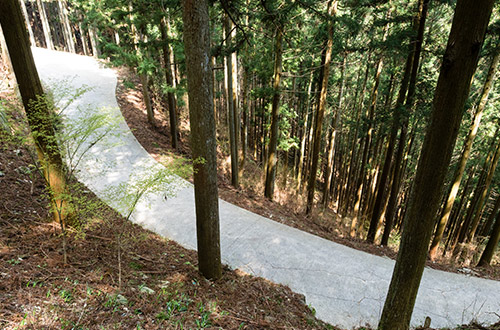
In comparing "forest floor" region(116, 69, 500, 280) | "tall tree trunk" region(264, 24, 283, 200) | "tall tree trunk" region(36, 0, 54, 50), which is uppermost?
"tall tree trunk" region(36, 0, 54, 50)

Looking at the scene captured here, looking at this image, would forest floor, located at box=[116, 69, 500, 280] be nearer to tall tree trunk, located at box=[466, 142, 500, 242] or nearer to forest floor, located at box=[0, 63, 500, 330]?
tall tree trunk, located at box=[466, 142, 500, 242]

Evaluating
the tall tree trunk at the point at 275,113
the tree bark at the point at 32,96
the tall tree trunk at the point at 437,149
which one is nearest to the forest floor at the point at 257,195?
the tall tree trunk at the point at 275,113

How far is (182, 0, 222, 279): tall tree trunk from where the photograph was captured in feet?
11.5

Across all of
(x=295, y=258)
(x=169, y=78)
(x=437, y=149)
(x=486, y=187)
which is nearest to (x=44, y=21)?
(x=169, y=78)

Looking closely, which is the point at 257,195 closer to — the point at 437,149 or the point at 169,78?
the point at 169,78

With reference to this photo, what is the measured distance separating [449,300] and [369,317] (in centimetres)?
250

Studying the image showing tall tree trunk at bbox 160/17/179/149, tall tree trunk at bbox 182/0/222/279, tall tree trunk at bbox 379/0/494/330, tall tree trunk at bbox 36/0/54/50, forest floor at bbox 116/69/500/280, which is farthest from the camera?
tall tree trunk at bbox 36/0/54/50

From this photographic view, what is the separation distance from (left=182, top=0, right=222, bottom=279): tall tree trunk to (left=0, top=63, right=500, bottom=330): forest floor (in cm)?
74

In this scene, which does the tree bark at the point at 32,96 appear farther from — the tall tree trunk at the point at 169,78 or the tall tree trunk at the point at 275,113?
the tall tree trunk at the point at 275,113

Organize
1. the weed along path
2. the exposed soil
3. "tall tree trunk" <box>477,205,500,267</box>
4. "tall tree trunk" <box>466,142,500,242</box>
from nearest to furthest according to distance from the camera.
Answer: the exposed soil
the weed along path
"tall tree trunk" <box>477,205,500,267</box>
"tall tree trunk" <box>466,142,500,242</box>

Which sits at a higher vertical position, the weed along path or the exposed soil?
the exposed soil

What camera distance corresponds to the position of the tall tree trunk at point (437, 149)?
2379 millimetres

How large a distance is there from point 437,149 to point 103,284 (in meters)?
4.81

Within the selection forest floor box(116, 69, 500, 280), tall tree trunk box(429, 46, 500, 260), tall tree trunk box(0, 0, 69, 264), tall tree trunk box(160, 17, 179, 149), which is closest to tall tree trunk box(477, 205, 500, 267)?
forest floor box(116, 69, 500, 280)
